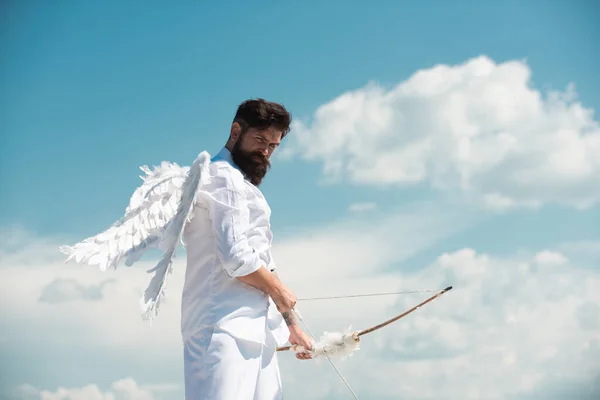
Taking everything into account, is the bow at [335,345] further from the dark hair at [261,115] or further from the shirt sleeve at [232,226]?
A: the dark hair at [261,115]

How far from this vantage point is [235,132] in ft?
11.7

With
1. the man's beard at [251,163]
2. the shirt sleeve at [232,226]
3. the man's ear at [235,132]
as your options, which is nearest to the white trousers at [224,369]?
the shirt sleeve at [232,226]

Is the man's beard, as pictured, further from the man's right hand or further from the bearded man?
the man's right hand

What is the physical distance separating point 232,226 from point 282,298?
447 mm

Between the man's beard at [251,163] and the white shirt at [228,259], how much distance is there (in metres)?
0.08

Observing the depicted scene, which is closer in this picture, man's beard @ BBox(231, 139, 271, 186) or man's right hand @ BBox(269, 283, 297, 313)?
man's right hand @ BBox(269, 283, 297, 313)

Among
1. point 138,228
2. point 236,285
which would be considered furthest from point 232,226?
point 138,228

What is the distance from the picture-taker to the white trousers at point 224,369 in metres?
3.03

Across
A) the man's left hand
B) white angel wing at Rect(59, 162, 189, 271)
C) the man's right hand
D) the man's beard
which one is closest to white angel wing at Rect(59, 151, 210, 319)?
white angel wing at Rect(59, 162, 189, 271)

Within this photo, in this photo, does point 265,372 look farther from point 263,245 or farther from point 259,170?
point 259,170

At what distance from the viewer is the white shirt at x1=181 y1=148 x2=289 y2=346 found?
3.15 m

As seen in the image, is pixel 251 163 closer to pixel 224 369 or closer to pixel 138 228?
pixel 138 228

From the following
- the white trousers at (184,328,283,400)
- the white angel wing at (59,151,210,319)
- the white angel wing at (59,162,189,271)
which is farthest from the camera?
the white angel wing at (59,162,189,271)

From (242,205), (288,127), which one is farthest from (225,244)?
(288,127)
